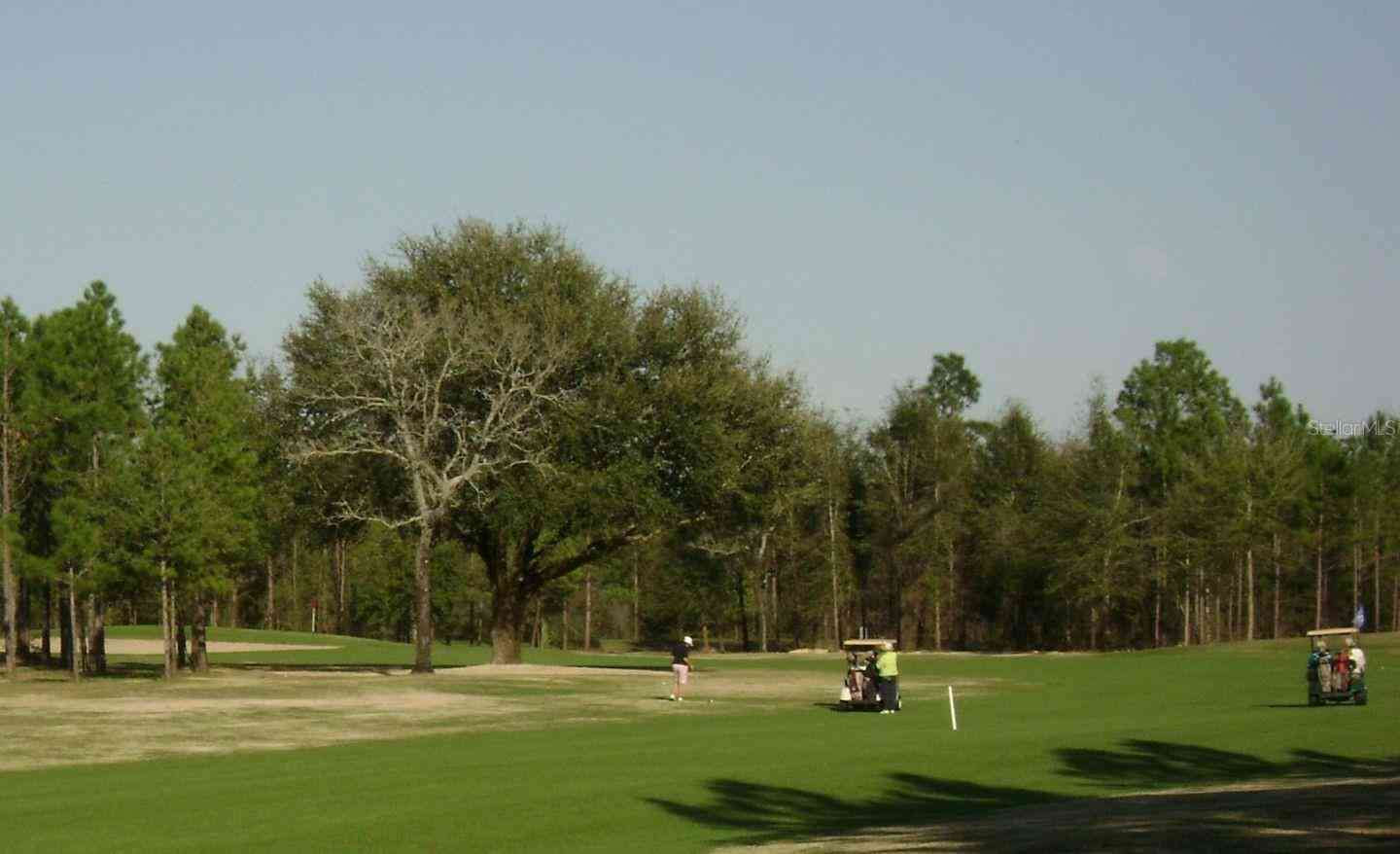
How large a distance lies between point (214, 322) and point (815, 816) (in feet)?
143

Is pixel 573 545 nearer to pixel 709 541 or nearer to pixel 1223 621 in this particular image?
pixel 709 541

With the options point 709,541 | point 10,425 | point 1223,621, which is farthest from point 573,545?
point 1223,621

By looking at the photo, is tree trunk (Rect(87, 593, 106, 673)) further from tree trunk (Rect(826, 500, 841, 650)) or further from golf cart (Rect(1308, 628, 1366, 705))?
tree trunk (Rect(826, 500, 841, 650))

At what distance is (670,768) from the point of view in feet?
96.8

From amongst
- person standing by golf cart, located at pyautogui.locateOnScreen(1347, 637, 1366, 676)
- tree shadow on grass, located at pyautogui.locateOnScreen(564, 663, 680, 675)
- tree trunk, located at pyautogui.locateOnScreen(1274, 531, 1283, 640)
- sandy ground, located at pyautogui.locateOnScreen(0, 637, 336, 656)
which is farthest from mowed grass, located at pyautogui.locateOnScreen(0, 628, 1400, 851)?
tree trunk, located at pyautogui.locateOnScreen(1274, 531, 1283, 640)

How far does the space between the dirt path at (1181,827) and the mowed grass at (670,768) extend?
191 centimetres

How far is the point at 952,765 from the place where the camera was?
2916 cm

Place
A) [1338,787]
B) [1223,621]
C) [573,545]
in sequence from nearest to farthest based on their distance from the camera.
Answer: [1338,787], [573,545], [1223,621]

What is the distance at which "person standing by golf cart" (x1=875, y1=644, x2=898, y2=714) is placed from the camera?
4253cm

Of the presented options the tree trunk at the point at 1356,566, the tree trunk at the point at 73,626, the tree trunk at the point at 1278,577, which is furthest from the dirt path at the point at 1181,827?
the tree trunk at the point at 1356,566

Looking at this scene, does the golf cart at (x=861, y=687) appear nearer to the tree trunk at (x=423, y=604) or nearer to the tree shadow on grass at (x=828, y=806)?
the tree shadow on grass at (x=828, y=806)

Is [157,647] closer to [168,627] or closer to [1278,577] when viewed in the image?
[168,627]

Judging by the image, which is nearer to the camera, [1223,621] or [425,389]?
[425,389]

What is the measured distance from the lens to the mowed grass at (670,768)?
73.6 ft
